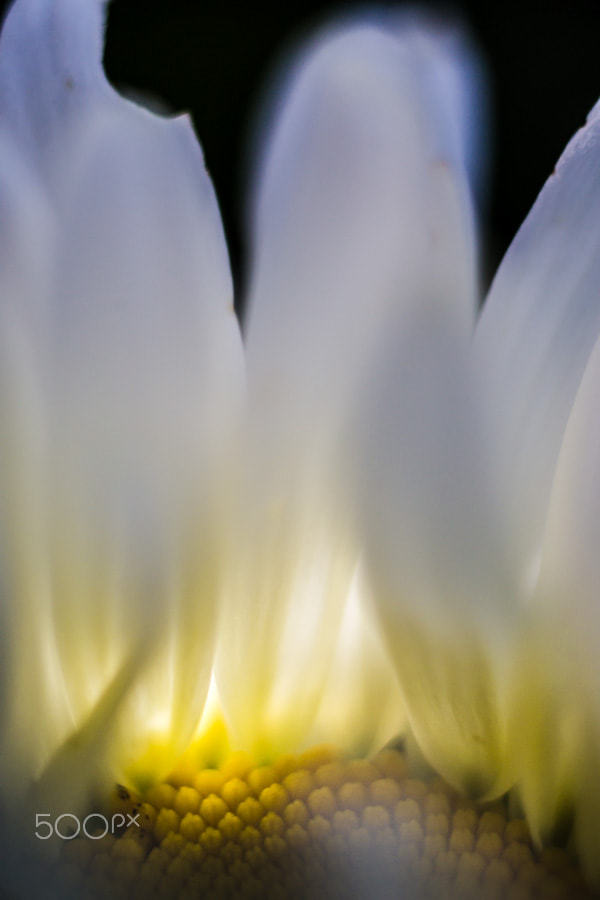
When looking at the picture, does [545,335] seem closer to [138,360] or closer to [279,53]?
[138,360]

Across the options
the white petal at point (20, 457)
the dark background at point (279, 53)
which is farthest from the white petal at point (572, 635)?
the dark background at point (279, 53)

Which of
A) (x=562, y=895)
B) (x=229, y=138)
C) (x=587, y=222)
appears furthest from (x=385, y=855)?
(x=229, y=138)

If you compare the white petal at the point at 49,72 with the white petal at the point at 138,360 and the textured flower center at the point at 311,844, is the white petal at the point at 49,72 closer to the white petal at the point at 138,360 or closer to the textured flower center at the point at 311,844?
the white petal at the point at 138,360

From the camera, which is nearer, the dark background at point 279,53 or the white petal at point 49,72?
the white petal at point 49,72

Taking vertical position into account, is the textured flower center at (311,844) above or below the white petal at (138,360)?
below

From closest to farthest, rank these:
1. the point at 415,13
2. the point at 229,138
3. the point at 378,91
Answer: the point at 378,91, the point at 415,13, the point at 229,138

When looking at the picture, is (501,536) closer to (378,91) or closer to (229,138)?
(378,91)
